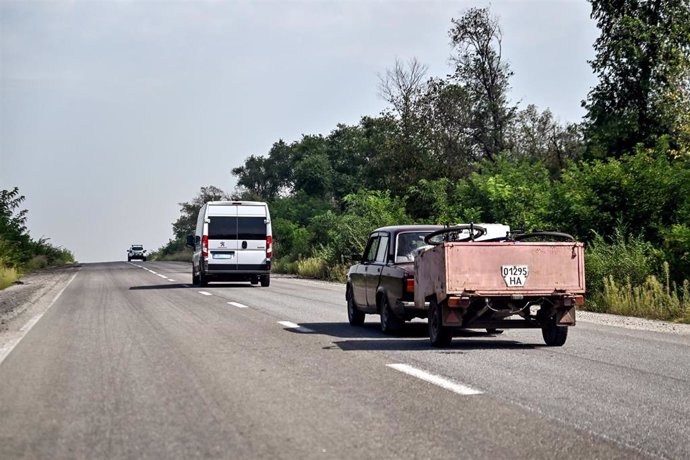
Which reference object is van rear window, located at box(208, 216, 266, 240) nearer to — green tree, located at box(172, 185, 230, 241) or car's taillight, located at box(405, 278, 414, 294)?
car's taillight, located at box(405, 278, 414, 294)

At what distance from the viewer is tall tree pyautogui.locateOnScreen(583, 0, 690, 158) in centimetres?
4109

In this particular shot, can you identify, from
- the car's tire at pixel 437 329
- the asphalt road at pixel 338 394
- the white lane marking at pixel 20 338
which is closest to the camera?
the asphalt road at pixel 338 394

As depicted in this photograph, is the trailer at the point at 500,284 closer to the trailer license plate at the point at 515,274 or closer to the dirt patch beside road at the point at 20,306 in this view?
the trailer license plate at the point at 515,274

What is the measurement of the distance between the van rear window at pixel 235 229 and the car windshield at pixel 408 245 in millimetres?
16709

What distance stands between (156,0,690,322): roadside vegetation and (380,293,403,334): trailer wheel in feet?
21.2

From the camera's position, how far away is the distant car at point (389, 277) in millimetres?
13523

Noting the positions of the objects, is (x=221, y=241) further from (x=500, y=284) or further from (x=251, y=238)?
Result: (x=500, y=284)

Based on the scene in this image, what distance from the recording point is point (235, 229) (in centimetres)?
3086

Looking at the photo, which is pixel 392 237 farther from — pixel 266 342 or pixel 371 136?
pixel 371 136

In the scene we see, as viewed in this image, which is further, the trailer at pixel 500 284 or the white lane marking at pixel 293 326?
the white lane marking at pixel 293 326

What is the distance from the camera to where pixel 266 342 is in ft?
42.9

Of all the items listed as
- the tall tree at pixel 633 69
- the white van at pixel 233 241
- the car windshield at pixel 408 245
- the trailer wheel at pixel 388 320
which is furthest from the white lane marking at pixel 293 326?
the tall tree at pixel 633 69

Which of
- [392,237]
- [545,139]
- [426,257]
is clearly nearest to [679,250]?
[392,237]

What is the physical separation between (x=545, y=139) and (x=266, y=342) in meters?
55.0
